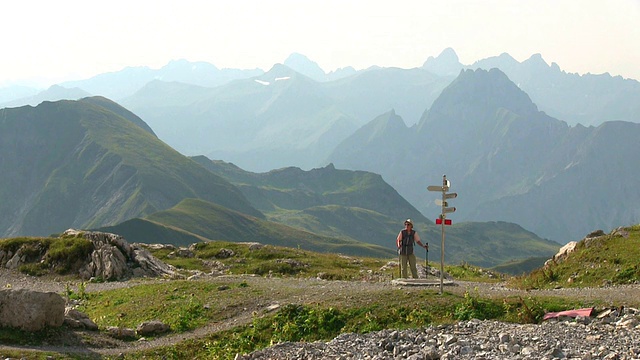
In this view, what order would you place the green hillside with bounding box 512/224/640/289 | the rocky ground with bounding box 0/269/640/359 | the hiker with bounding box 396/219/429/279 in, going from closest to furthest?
the rocky ground with bounding box 0/269/640/359 < the green hillside with bounding box 512/224/640/289 < the hiker with bounding box 396/219/429/279

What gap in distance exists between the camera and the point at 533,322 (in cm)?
2692

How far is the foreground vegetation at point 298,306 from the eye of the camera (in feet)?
90.7

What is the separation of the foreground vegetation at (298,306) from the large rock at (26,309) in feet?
1.46

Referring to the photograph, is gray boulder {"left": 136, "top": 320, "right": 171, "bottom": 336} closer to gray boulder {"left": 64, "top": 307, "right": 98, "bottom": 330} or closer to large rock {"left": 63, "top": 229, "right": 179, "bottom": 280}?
gray boulder {"left": 64, "top": 307, "right": 98, "bottom": 330}

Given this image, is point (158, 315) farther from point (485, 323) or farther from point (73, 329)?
point (485, 323)

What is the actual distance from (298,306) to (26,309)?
11.4 meters

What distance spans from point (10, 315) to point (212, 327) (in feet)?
27.7

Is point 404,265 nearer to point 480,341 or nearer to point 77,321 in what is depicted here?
point 480,341

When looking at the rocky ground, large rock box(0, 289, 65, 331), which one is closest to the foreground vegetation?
large rock box(0, 289, 65, 331)

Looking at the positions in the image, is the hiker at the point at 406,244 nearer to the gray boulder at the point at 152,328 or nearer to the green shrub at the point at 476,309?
the green shrub at the point at 476,309

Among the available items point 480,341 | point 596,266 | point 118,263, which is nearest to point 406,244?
point 596,266

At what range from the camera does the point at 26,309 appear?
1091 inches

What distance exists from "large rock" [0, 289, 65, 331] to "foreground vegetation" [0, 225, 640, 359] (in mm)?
446

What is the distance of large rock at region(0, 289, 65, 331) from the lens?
27.7 metres
